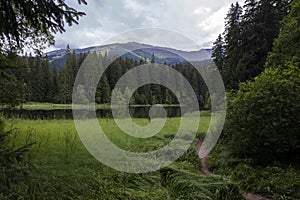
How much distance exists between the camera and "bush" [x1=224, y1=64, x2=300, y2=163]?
7941 mm

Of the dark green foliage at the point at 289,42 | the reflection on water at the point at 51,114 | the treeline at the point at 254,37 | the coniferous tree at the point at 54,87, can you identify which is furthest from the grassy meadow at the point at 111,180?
the coniferous tree at the point at 54,87

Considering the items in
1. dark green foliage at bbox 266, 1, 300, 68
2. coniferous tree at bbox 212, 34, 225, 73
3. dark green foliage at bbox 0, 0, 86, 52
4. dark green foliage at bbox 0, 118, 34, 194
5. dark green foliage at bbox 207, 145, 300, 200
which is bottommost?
dark green foliage at bbox 207, 145, 300, 200

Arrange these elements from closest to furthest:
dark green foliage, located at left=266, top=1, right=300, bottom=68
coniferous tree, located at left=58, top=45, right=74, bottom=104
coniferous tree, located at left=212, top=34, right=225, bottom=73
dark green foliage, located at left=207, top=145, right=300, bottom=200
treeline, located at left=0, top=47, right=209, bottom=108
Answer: dark green foliage, located at left=207, top=145, right=300, bottom=200 → dark green foliage, located at left=266, top=1, right=300, bottom=68 → coniferous tree, located at left=212, top=34, right=225, bottom=73 → treeline, located at left=0, top=47, right=209, bottom=108 → coniferous tree, located at left=58, top=45, right=74, bottom=104

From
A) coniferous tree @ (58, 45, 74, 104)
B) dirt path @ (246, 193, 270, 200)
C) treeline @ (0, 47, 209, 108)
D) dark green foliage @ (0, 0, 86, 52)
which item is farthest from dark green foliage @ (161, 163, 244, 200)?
coniferous tree @ (58, 45, 74, 104)

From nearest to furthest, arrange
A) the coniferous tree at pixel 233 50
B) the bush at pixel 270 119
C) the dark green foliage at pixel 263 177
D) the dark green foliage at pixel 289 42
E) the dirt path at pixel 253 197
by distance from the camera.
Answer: the dirt path at pixel 253 197
the dark green foliage at pixel 263 177
the bush at pixel 270 119
the dark green foliage at pixel 289 42
the coniferous tree at pixel 233 50

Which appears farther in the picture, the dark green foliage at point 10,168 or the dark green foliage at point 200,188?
the dark green foliage at point 200,188

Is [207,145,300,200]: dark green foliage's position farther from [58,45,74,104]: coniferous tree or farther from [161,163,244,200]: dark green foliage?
[58,45,74,104]: coniferous tree

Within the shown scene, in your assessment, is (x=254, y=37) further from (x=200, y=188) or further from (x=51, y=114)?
(x=51, y=114)

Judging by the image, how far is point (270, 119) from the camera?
812 centimetres

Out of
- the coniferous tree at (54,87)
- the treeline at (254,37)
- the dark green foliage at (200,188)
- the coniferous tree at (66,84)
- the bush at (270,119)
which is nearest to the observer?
the dark green foliage at (200,188)

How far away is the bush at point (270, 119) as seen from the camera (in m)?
7.94

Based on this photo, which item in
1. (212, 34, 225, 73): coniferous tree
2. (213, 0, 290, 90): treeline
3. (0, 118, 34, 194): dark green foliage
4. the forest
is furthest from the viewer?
(212, 34, 225, 73): coniferous tree

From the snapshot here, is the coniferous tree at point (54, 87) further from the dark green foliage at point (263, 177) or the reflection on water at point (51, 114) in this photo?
the dark green foliage at point (263, 177)

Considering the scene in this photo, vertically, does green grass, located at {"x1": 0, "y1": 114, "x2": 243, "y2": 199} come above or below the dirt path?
above
